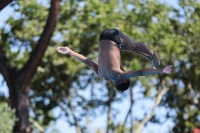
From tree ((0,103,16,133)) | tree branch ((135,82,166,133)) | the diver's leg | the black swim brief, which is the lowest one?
tree branch ((135,82,166,133))

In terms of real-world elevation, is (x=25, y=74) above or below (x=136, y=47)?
below

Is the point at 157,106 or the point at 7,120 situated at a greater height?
the point at 7,120

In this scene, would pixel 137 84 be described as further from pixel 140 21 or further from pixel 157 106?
pixel 140 21

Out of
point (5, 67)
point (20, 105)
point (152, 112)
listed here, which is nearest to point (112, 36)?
point (20, 105)

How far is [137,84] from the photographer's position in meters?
24.6

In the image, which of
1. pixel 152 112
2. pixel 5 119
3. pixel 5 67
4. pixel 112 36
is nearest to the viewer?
pixel 112 36

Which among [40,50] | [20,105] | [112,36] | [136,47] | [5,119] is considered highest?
[112,36]

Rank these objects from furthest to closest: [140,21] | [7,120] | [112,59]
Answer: [140,21] → [7,120] → [112,59]

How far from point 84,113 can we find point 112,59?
17262mm

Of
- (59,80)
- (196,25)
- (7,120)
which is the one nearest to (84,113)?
(59,80)

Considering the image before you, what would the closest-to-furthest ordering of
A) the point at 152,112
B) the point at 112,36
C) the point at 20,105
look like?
1. the point at 112,36
2. the point at 20,105
3. the point at 152,112

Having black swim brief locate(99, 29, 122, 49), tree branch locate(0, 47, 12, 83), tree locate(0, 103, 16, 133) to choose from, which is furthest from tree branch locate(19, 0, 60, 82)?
black swim brief locate(99, 29, 122, 49)

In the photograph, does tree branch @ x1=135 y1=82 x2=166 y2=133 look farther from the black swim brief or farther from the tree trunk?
the black swim brief

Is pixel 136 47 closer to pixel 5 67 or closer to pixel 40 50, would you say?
pixel 40 50
